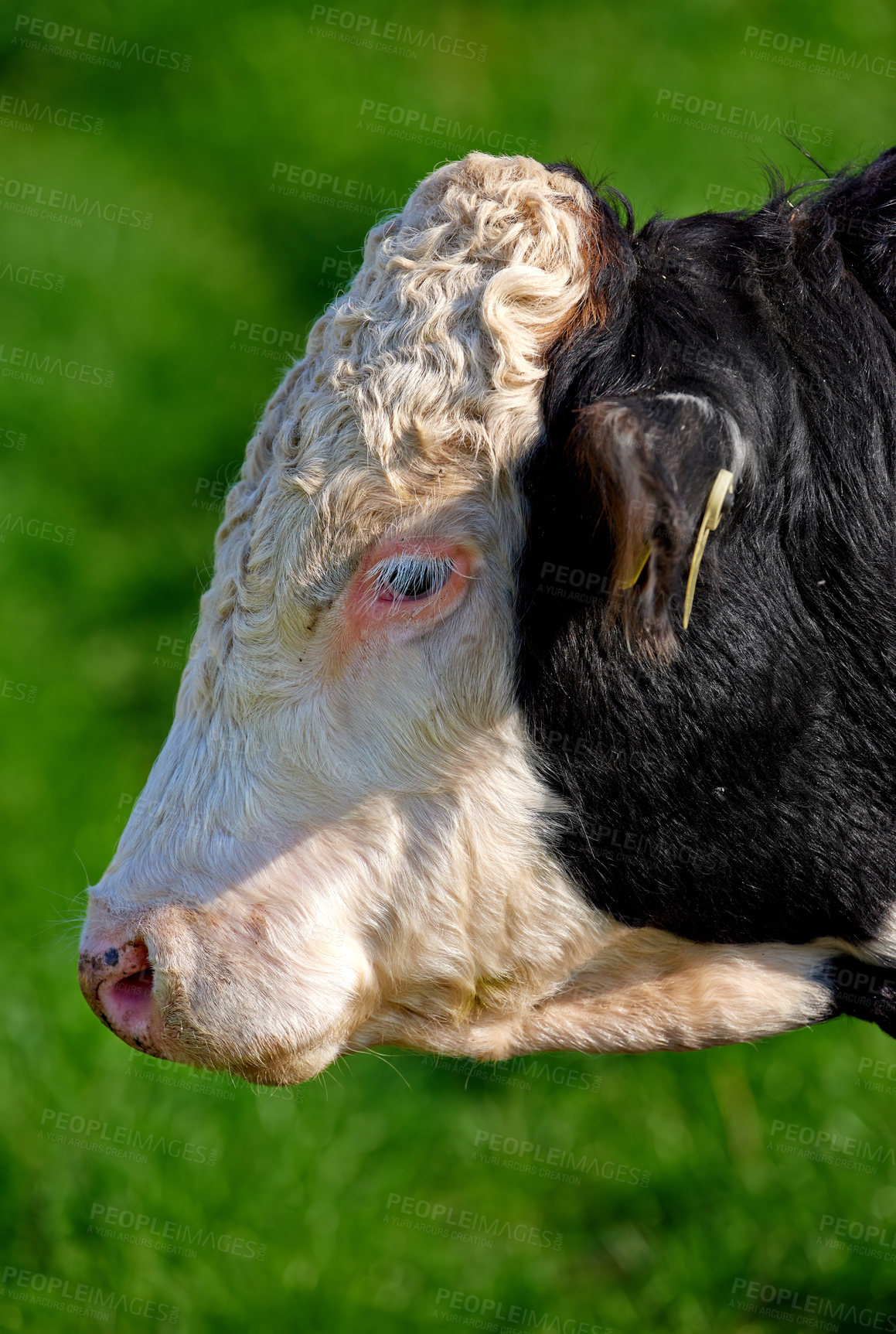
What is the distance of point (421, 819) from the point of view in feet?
7.49

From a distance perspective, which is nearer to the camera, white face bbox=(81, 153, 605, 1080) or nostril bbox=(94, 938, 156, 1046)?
white face bbox=(81, 153, 605, 1080)

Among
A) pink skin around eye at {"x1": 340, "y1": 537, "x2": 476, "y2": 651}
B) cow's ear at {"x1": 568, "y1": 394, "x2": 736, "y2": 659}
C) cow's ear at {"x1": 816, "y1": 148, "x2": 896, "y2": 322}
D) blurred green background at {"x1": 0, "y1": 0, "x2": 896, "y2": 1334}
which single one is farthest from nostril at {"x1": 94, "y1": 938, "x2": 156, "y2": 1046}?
cow's ear at {"x1": 816, "y1": 148, "x2": 896, "y2": 322}

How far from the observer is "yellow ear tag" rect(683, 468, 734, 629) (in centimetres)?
193

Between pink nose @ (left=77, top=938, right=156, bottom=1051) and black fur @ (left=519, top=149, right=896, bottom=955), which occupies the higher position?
black fur @ (left=519, top=149, right=896, bottom=955)

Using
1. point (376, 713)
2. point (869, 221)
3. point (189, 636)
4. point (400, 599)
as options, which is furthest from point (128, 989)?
point (189, 636)

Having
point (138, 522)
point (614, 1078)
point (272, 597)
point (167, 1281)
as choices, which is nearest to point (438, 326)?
point (272, 597)

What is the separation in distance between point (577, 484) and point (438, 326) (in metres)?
0.40

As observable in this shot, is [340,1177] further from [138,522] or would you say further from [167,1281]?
[138,522]

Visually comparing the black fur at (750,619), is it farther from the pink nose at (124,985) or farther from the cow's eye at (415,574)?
the pink nose at (124,985)

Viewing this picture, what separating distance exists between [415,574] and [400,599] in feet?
0.17

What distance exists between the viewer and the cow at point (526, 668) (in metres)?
2.17

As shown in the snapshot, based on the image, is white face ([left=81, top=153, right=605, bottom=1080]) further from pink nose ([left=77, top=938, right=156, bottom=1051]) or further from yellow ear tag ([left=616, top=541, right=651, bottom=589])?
yellow ear tag ([left=616, top=541, right=651, bottom=589])

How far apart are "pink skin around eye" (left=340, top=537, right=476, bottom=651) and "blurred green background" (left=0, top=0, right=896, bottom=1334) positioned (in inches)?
43.4

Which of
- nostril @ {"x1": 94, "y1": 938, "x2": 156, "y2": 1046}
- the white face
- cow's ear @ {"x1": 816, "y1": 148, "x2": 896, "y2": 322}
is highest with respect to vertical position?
cow's ear @ {"x1": 816, "y1": 148, "x2": 896, "y2": 322}
